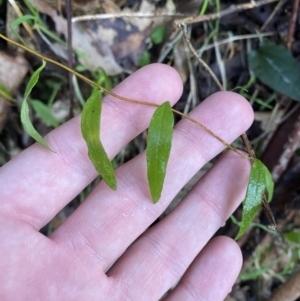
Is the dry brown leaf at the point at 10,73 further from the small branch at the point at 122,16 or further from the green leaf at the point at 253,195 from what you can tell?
the green leaf at the point at 253,195

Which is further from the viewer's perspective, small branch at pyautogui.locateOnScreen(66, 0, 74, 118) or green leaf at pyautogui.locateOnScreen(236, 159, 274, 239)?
small branch at pyautogui.locateOnScreen(66, 0, 74, 118)

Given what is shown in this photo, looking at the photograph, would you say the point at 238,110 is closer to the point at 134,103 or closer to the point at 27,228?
the point at 134,103

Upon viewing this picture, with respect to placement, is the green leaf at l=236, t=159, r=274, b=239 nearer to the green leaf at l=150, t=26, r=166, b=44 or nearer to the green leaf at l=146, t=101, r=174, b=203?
the green leaf at l=146, t=101, r=174, b=203

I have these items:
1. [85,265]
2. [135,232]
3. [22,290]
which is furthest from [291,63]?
[22,290]

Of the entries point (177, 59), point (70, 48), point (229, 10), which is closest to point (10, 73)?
point (70, 48)

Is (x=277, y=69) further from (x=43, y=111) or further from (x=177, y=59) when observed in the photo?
(x=43, y=111)

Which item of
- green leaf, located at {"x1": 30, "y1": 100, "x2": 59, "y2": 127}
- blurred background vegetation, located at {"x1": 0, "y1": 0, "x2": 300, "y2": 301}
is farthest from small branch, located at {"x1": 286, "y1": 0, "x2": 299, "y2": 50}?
green leaf, located at {"x1": 30, "y1": 100, "x2": 59, "y2": 127}

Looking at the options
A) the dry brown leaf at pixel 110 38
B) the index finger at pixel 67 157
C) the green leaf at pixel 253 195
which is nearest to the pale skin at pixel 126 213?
the index finger at pixel 67 157

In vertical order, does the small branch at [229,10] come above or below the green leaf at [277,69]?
above
